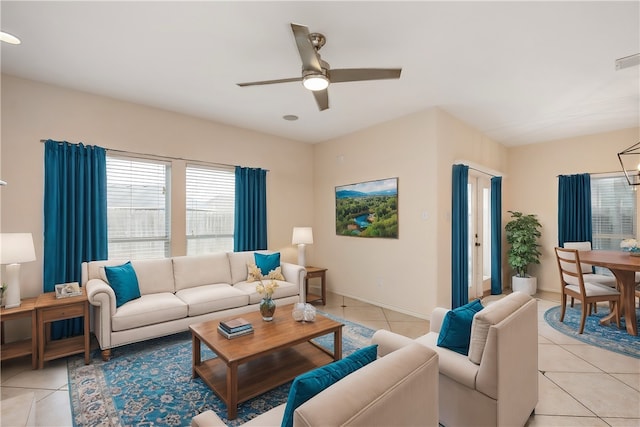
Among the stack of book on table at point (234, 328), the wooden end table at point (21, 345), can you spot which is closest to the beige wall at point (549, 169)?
the stack of book on table at point (234, 328)

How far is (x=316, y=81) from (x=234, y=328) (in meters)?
2.08

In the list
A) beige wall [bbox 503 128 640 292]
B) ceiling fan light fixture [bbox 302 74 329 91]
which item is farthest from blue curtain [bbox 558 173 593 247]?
ceiling fan light fixture [bbox 302 74 329 91]

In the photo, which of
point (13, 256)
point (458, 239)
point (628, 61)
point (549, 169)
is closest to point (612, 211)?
point (549, 169)

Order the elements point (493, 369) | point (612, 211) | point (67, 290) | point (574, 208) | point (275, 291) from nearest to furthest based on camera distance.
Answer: point (493, 369)
point (67, 290)
point (275, 291)
point (612, 211)
point (574, 208)

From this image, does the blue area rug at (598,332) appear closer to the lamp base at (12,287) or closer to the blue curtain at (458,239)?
the blue curtain at (458,239)

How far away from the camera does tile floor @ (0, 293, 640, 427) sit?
2.10m

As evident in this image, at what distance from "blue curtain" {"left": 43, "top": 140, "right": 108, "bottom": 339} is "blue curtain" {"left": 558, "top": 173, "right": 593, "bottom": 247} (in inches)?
283

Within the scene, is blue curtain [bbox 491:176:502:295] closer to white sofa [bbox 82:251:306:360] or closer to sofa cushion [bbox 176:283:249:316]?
white sofa [bbox 82:251:306:360]

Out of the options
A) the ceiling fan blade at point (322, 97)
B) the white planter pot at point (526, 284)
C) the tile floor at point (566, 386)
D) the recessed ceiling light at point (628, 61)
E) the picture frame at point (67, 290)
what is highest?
the recessed ceiling light at point (628, 61)

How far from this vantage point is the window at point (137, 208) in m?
3.82

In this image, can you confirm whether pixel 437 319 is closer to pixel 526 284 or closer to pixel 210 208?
pixel 210 208

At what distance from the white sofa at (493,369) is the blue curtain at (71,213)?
3.46 meters

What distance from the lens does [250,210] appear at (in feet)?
16.1

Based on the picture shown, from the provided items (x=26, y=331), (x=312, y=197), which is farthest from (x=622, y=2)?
(x=26, y=331)
